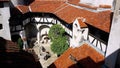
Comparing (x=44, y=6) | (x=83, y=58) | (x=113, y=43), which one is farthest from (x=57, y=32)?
(x=113, y=43)

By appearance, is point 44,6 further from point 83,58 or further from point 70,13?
point 83,58

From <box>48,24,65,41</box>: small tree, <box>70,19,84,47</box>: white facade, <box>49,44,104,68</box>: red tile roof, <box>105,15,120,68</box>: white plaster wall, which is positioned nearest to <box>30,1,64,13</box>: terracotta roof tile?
<box>48,24,65,41</box>: small tree

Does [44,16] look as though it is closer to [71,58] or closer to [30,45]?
[30,45]

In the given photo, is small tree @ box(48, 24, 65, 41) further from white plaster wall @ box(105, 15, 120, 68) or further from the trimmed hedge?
white plaster wall @ box(105, 15, 120, 68)

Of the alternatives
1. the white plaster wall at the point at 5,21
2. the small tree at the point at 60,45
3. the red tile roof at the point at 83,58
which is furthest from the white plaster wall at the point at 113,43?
the white plaster wall at the point at 5,21

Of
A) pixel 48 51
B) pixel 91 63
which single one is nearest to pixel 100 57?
pixel 91 63

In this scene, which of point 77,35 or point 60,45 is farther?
point 60,45
